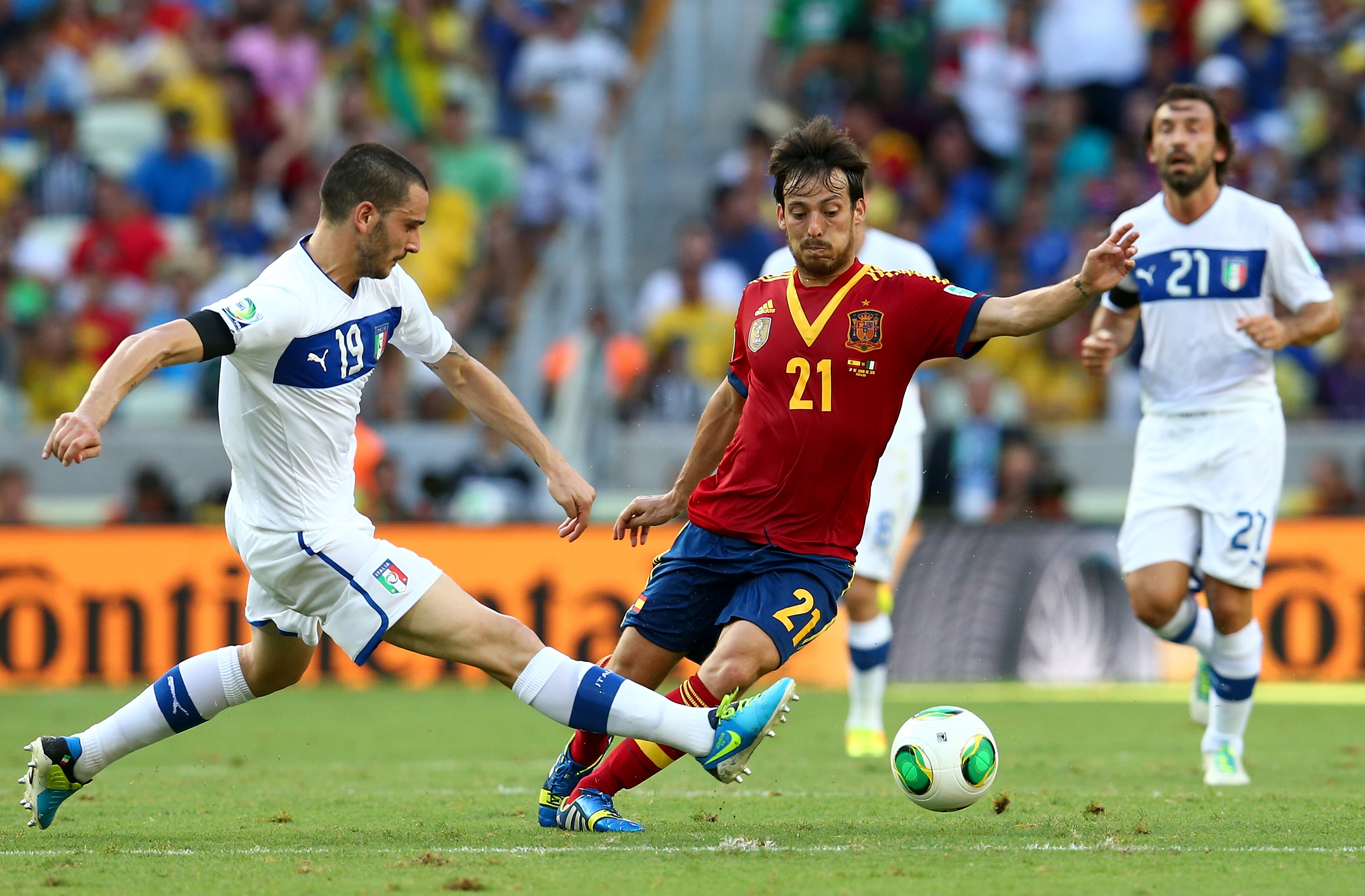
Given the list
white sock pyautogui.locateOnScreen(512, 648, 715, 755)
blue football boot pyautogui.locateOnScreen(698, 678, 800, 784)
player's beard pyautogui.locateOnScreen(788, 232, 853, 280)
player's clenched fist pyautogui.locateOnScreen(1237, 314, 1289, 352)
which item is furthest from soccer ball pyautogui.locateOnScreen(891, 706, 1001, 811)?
player's clenched fist pyautogui.locateOnScreen(1237, 314, 1289, 352)

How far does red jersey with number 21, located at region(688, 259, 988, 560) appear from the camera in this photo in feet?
19.5

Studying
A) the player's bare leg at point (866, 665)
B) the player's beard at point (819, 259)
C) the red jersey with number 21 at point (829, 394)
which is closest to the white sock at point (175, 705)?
the red jersey with number 21 at point (829, 394)

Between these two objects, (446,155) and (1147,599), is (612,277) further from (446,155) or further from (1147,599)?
(1147,599)

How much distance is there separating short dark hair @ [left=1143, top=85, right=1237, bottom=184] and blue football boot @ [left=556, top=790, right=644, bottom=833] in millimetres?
3937

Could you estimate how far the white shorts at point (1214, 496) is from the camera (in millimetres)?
7574

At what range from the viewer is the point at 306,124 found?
17.8 metres

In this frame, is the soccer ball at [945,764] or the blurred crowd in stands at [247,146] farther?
the blurred crowd in stands at [247,146]

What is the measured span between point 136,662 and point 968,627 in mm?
6202

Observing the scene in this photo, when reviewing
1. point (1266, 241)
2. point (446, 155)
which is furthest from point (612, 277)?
point (1266, 241)

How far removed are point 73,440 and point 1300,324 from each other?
5130mm

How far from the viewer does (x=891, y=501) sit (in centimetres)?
892

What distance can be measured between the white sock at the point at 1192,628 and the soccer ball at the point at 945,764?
1.96 meters

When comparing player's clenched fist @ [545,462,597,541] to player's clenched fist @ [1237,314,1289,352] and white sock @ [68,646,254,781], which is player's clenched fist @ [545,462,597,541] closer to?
white sock @ [68,646,254,781]

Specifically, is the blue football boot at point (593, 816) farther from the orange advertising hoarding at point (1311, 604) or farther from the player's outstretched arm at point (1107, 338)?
the orange advertising hoarding at point (1311, 604)
